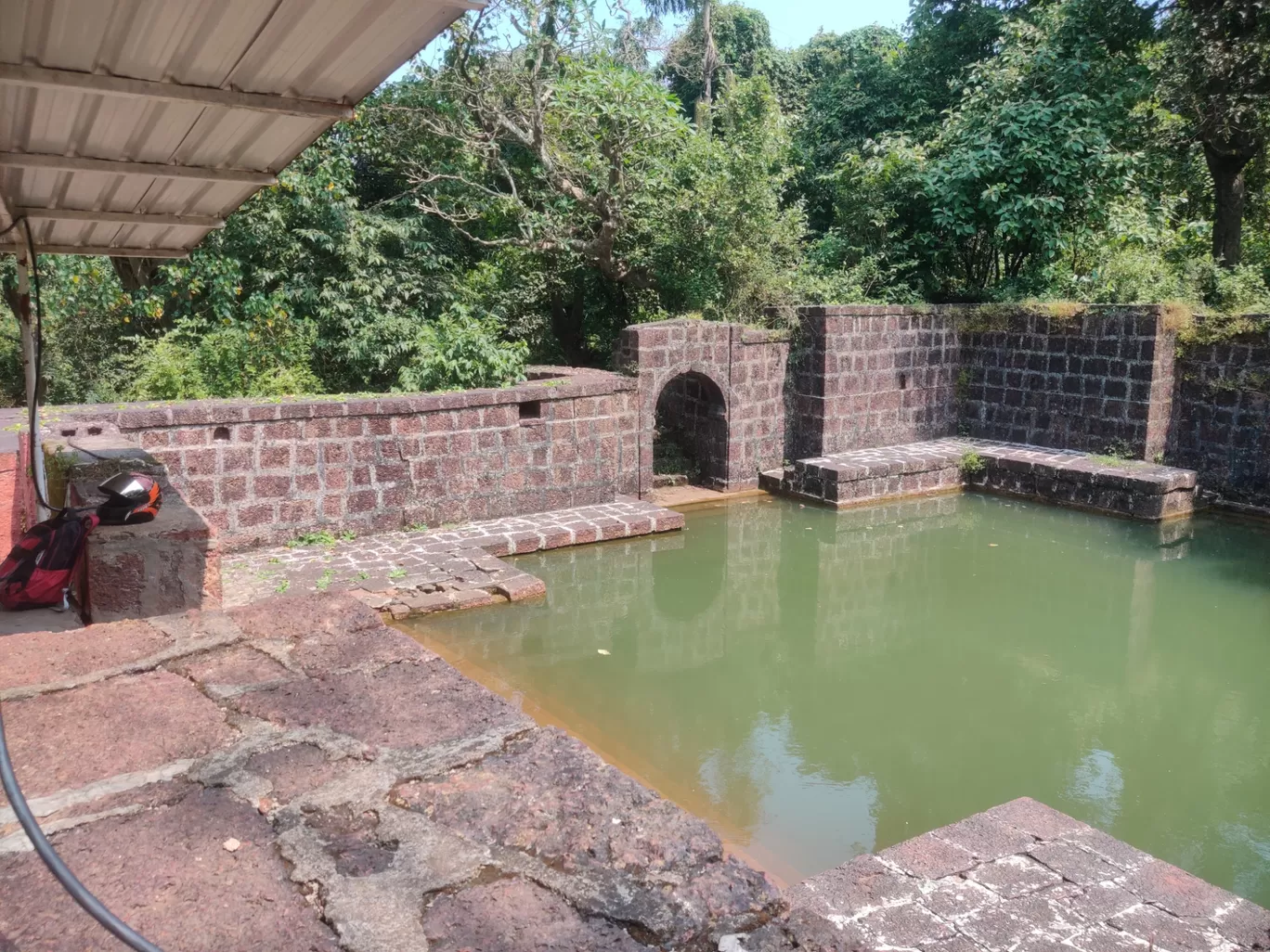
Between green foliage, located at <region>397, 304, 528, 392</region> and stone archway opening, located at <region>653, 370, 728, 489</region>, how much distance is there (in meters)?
1.66

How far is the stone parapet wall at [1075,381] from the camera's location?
9.93 metres

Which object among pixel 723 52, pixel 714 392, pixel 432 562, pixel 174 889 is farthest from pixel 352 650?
pixel 723 52

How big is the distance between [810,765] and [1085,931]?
1.79m

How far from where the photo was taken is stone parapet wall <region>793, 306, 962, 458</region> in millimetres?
10430

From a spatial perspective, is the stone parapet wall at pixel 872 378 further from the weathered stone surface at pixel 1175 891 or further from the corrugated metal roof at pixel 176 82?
the corrugated metal roof at pixel 176 82

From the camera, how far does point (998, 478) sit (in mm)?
10344

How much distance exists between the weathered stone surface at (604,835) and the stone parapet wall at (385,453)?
18.1ft

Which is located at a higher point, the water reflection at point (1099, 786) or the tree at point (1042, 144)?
the tree at point (1042, 144)

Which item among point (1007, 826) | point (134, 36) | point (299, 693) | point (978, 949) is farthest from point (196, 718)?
point (1007, 826)

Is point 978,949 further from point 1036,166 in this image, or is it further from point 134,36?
point 1036,166

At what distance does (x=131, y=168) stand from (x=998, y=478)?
9007 millimetres

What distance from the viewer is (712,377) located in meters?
9.95

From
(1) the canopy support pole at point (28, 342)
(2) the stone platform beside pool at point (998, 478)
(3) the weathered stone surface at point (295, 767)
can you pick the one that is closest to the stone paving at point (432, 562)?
(2) the stone platform beside pool at point (998, 478)

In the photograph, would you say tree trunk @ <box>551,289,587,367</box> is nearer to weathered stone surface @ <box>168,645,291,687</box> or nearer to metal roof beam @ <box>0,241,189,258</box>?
metal roof beam @ <box>0,241,189,258</box>
